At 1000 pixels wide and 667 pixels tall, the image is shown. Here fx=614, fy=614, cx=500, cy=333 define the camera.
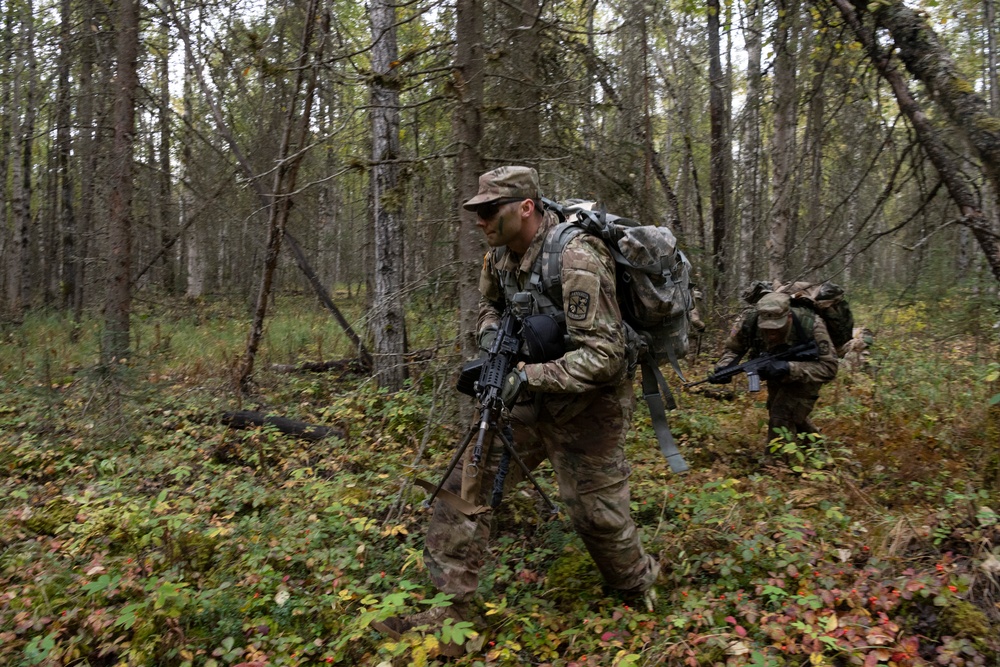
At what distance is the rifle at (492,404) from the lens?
319 cm

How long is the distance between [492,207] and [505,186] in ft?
0.44

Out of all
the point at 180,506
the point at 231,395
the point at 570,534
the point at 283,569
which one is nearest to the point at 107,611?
the point at 283,569

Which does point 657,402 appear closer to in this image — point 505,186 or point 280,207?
point 505,186

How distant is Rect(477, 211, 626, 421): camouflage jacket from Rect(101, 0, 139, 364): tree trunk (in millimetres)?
5904

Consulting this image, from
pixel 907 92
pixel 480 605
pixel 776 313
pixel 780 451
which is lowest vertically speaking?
pixel 480 605

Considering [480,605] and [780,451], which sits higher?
[780,451]

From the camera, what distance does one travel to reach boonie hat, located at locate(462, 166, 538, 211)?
3.31m

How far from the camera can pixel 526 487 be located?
491 centimetres

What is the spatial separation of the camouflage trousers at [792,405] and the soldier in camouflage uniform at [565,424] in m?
2.98

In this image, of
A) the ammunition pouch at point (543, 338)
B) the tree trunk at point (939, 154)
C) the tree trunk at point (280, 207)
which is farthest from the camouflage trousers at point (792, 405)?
the tree trunk at point (280, 207)

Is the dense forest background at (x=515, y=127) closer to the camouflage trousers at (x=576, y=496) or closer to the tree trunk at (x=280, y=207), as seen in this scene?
the tree trunk at (x=280, y=207)

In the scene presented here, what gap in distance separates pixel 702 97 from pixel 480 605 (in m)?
20.3

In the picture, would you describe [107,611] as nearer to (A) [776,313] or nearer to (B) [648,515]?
(B) [648,515]

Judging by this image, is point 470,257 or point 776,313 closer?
point 470,257
